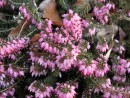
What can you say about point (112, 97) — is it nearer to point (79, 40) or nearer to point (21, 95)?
point (79, 40)

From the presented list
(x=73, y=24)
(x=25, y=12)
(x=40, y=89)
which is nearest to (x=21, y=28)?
(x=25, y=12)

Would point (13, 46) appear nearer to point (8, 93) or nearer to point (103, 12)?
point (8, 93)

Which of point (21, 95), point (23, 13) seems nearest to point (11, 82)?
point (21, 95)

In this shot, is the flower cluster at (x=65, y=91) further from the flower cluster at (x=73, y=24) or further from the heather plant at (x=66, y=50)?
the flower cluster at (x=73, y=24)

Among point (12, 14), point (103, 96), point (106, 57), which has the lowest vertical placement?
point (103, 96)

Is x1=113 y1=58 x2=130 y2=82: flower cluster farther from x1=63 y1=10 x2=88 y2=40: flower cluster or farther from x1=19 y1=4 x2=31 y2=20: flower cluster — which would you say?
x1=19 y1=4 x2=31 y2=20: flower cluster

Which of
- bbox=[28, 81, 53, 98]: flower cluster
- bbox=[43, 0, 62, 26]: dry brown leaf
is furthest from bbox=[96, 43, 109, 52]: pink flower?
bbox=[28, 81, 53, 98]: flower cluster

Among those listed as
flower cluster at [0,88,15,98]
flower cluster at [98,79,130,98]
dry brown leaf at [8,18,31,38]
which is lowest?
flower cluster at [98,79,130,98]
